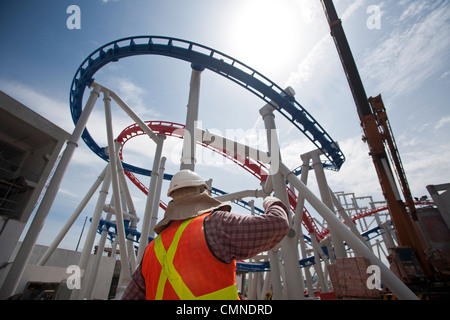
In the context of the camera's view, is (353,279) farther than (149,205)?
No

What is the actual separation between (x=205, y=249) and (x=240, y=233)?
0.23 metres

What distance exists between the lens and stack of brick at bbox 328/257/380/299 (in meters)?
4.16

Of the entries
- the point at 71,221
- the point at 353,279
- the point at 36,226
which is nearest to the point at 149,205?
the point at 36,226

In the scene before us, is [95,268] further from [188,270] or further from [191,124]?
[188,270]

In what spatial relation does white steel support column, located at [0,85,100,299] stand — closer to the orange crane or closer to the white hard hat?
the white hard hat

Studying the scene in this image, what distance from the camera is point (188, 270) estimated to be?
1.18 m

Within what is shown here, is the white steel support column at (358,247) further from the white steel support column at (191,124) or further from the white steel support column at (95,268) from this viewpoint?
the white steel support column at (95,268)

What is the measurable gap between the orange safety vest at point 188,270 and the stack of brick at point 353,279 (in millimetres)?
4243

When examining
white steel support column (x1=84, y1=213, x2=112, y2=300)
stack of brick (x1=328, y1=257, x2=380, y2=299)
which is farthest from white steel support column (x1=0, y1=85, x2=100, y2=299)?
stack of brick (x1=328, y1=257, x2=380, y2=299)

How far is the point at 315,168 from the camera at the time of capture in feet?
27.9
